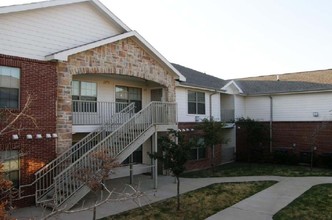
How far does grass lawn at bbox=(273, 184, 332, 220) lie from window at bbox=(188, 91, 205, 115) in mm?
8727

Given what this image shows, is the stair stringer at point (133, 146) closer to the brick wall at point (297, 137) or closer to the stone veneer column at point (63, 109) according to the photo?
the stone veneer column at point (63, 109)

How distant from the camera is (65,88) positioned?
40.7ft

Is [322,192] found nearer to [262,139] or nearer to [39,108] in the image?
[262,139]

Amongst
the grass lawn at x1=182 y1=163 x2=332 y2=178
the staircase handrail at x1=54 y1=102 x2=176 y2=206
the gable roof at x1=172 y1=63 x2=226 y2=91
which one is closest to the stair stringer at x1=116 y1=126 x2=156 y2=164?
the staircase handrail at x1=54 y1=102 x2=176 y2=206

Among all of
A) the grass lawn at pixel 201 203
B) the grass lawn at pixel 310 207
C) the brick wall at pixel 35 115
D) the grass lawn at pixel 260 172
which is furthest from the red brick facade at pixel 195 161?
the brick wall at pixel 35 115

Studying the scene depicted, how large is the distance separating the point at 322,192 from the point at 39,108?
38.1ft

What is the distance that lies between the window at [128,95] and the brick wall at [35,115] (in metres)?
4.90

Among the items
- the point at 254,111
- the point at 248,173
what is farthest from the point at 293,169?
the point at 254,111

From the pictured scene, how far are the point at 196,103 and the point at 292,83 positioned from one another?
8.85 meters

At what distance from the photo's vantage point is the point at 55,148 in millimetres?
12016

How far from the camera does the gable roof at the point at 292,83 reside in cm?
2254

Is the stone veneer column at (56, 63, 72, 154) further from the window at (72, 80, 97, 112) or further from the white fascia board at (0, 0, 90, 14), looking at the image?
the white fascia board at (0, 0, 90, 14)

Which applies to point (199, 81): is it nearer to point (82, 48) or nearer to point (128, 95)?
point (128, 95)

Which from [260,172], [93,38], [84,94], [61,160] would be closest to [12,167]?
[61,160]
